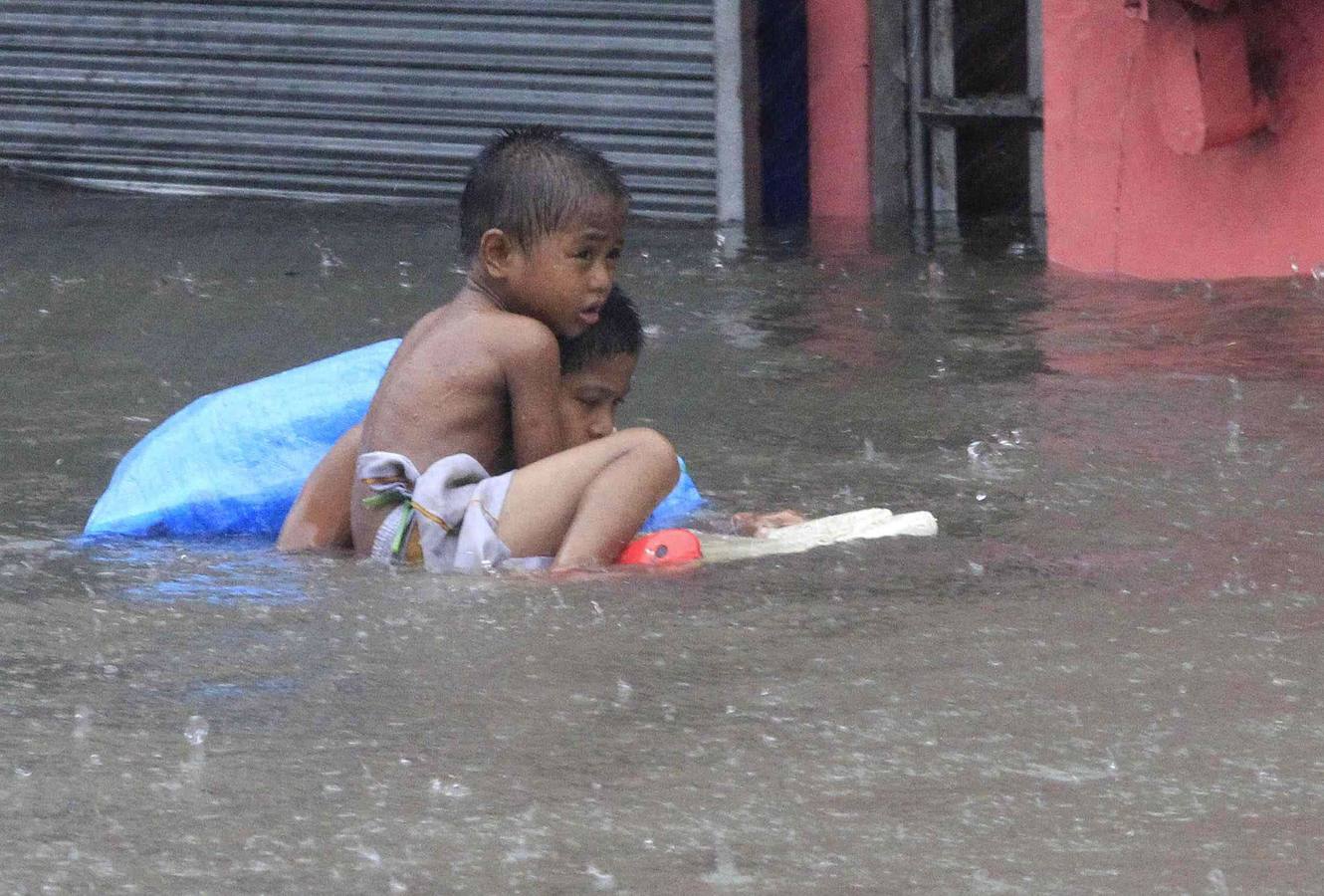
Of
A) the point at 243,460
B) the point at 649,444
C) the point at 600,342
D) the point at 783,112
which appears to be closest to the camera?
the point at 649,444

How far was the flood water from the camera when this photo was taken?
2393mm

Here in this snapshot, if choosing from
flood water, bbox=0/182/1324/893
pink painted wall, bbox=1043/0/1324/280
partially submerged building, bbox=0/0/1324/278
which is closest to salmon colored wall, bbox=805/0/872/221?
partially submerged building, bbox=0/0/1324/278

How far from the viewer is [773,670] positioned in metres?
3.06

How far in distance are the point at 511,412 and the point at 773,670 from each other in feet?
3.47

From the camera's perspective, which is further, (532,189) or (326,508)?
(326,508)

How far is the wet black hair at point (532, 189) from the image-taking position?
155 inches

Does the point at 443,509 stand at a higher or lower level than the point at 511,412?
lower

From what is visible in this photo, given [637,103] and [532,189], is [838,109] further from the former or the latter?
[532,189]

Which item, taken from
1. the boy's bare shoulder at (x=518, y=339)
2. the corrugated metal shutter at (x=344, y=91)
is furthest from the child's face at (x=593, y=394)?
the corrugated metal shutter at (x=344, y=91)

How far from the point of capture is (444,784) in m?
2.60

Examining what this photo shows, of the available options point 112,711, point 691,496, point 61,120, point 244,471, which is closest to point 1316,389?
point 691,496

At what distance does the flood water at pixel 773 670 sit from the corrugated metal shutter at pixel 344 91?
3.18m

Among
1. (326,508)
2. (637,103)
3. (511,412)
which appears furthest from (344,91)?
(511,412)

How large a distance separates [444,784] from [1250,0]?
191 inches
